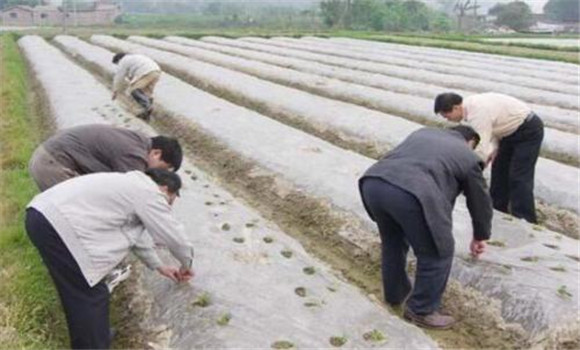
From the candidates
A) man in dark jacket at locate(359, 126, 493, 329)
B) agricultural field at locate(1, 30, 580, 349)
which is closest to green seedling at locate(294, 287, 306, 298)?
agricultural field at locate(1, 30, 580, 349)

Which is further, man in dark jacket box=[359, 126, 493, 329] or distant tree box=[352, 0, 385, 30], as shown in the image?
distant tree box=[352, 0, 385, 30]

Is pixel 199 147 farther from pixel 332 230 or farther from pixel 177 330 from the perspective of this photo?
pixel 177 330

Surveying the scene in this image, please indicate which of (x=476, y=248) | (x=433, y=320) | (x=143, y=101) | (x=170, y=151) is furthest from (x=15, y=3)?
(x=433, y=320)

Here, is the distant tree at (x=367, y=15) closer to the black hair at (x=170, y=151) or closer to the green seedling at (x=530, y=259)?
the green seedling at (x=530, y=259)

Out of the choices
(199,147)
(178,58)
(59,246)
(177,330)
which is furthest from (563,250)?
(178,58)

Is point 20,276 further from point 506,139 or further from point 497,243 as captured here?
point 506,139

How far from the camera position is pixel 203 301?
5746 millimetres

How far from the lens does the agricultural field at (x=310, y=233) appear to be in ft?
18.5

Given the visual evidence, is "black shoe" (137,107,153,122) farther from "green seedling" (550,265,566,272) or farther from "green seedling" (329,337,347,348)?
"green seedling" (329,337,347,348)

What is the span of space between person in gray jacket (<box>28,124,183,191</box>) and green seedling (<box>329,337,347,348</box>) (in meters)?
2.18

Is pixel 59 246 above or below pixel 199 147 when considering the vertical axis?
above

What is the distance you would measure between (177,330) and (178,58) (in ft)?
69.8

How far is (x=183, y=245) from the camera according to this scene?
5.18 metres

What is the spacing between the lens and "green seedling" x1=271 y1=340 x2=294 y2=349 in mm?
5188
